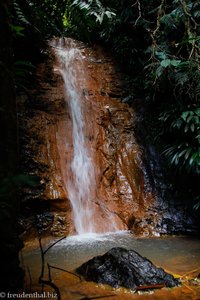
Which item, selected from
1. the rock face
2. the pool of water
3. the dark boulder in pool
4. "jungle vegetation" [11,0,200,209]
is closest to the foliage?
"jungle vegetation" [11,0,200,209]

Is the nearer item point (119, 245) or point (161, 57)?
point (119, 245)

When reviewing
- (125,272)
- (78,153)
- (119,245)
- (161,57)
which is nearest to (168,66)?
(161,57)

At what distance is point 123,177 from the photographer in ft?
20.3

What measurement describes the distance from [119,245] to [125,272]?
164 centimetres

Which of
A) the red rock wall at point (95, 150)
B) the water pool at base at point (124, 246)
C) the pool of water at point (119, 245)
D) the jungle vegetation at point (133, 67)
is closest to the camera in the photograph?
the jungle vegetation at point (133, 67)

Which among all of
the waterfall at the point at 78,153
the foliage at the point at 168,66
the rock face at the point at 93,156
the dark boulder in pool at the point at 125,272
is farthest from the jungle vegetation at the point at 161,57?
the dark boulder in pool at the point at 125,272

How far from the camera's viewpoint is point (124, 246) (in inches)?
179

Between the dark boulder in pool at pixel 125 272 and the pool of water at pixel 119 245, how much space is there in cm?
46

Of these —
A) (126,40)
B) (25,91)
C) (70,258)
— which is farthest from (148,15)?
(70,258)

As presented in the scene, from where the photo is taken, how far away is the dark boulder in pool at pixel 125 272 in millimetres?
2902

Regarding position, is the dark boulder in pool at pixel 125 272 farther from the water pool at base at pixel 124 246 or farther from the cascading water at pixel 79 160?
the cascading water at pixel 79 160

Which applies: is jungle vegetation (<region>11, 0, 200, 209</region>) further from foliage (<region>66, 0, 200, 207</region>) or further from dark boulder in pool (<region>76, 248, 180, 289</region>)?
dark boulder in pool (<region>76, 248, 180, 289</region>)

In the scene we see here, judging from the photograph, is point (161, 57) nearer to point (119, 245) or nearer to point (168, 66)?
point (168, 66)

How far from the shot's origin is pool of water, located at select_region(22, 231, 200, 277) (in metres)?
3.68
